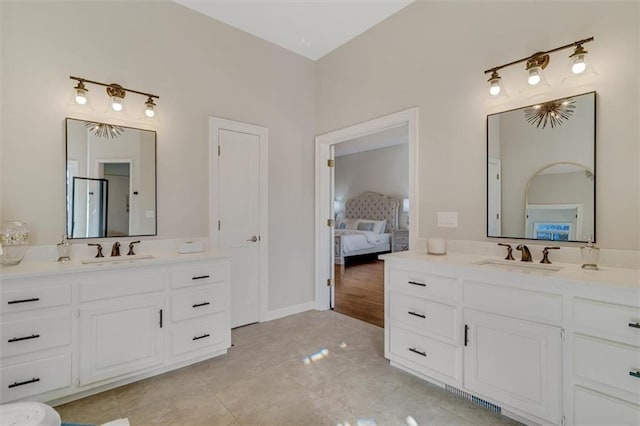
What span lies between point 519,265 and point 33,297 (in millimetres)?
3032

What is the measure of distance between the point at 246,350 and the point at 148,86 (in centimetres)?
250

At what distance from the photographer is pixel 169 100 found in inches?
111

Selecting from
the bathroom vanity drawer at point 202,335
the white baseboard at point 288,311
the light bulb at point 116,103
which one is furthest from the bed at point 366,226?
the light bulb at point 116,103

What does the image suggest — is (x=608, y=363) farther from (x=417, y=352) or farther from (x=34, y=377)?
(x=34, y=377)

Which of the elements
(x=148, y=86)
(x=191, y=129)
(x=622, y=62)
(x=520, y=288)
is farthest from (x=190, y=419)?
(x=622, y=62)

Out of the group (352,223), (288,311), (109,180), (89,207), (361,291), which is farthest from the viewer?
(352,223)

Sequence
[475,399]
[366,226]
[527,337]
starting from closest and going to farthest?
1. [527,337]
2. [475,399]
3. [366,226]

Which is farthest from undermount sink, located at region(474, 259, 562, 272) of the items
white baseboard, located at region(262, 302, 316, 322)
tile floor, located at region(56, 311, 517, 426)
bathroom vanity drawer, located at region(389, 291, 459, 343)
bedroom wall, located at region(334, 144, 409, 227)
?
bedroom wall, located at region(334, 144, 409, 227)

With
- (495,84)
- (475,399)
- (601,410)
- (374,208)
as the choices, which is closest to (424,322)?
(475,399)

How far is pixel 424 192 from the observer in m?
2.76

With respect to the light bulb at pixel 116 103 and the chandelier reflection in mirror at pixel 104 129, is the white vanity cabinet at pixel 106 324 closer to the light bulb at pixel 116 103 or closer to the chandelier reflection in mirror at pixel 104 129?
the chandelier reflection in mirror at pixel 104 129

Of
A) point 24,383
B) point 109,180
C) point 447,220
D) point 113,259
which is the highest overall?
point 109,180

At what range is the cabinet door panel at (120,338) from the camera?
1988 mm

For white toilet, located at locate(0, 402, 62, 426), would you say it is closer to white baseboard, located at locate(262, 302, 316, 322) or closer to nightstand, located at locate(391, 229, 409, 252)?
white baseboard, located at locate(262, 302, 316, 322)
